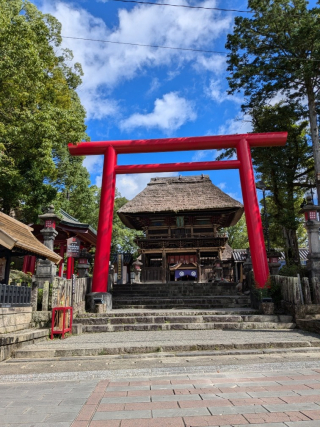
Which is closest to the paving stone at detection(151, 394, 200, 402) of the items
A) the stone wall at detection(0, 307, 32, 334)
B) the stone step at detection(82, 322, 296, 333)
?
the stone wall at detection(0, 307, 32, 334)

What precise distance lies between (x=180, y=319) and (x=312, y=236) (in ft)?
15.4

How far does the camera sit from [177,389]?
3.23 metres

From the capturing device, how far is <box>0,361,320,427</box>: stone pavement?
7.94 feet

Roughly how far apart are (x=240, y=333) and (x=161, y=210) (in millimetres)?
12441

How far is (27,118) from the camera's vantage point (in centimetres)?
1040

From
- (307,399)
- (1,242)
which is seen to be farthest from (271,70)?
(307,399)

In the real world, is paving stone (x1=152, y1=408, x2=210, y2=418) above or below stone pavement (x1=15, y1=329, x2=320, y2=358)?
below

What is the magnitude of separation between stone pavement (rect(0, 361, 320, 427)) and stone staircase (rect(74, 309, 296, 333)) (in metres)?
3.76

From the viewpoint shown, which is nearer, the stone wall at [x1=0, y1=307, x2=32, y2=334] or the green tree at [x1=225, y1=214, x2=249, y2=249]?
the stone wall at [x1=0, y1=307, x2=32, y2=334]

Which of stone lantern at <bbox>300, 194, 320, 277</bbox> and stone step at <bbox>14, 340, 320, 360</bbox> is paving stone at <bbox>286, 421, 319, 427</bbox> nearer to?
stone step at <bbox>14, 340, 320, 360</bbox>

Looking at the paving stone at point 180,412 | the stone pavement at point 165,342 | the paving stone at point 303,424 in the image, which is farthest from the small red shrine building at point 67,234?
the paving stone at point 303,424

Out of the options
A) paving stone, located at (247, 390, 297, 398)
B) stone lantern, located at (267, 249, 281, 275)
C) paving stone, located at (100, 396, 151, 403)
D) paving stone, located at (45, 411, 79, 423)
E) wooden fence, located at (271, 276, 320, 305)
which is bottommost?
paving stone, located at (100, 396, 151, 403)

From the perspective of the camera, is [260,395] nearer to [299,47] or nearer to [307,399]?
[307,399]

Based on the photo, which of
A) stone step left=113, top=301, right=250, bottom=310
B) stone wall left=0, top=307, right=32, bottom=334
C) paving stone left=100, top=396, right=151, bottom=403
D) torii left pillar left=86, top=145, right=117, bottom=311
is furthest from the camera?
stone step left=113, top=301, right=250, bottom=310
